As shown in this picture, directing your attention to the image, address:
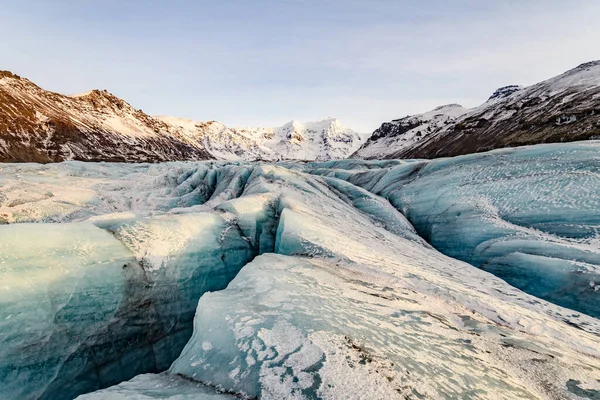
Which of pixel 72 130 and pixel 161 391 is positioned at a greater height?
pixel 72 130

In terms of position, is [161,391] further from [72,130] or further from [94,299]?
[72,130]

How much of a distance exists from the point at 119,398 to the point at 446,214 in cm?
1279

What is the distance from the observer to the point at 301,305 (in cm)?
456

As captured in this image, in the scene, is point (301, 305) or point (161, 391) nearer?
point (161, 391)

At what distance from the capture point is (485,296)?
20.6 feet

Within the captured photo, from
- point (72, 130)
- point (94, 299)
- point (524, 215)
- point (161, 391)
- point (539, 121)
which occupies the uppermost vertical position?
point (72, 130)

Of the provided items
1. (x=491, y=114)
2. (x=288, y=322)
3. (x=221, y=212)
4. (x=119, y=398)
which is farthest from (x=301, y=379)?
(x=491, y=114)

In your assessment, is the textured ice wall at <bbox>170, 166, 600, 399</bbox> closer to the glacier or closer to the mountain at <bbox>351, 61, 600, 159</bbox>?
the glacier

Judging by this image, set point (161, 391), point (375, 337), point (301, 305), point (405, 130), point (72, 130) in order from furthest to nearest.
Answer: point (405, 130), point (72, 130), point (301, 305), point (375, 337), point (161, 391)

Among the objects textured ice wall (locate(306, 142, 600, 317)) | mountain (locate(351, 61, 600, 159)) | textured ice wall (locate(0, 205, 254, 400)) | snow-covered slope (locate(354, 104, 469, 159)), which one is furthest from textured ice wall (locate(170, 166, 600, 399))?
snow-covered slope (locate(354, 104, 469, 159))

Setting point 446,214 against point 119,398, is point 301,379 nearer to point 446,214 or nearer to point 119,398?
point 119,398

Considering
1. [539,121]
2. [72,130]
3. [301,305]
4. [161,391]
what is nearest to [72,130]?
[72,130]

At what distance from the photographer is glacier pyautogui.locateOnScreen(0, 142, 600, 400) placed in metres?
3.46

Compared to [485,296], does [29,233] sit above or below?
above
